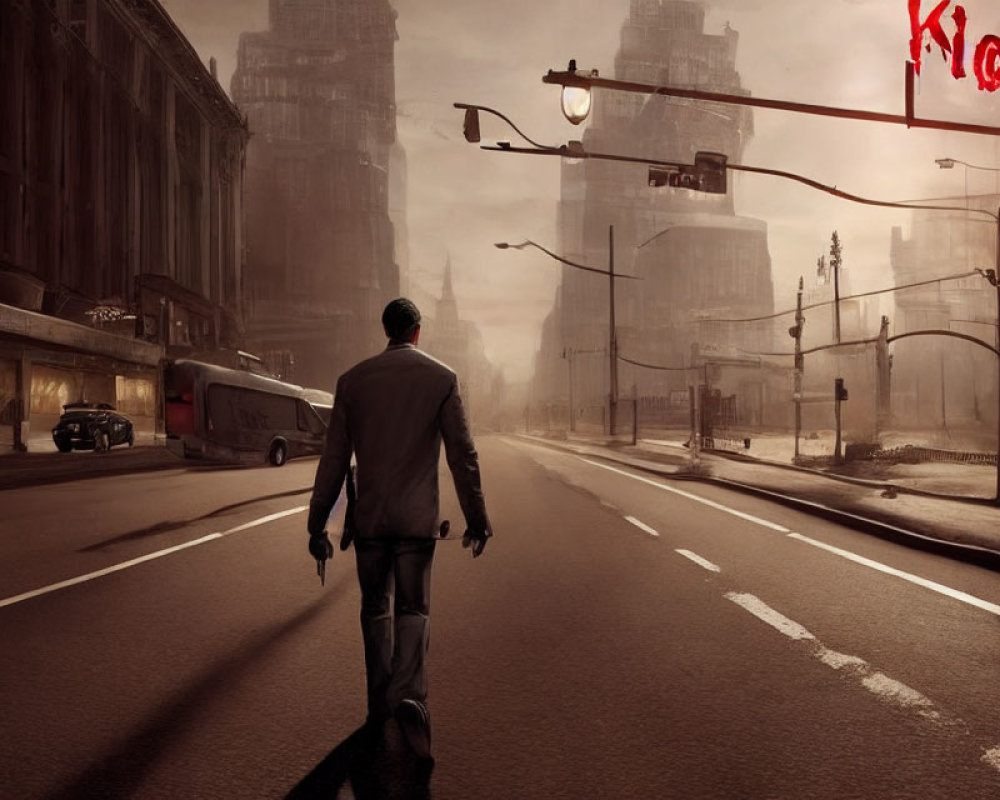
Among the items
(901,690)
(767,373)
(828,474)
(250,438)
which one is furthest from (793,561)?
(767,373)

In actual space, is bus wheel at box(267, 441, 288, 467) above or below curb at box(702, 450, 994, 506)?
above

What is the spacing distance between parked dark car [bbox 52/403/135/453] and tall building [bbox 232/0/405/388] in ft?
332

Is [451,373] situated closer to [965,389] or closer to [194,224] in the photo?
[194,224]

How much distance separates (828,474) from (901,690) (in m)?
18.5

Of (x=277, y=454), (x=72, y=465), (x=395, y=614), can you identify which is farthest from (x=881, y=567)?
(x=72, y=465)

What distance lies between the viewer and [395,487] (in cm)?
403

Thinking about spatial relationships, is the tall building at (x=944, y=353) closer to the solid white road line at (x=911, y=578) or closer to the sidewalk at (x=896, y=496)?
the sidewalk at (x=896, y=496)

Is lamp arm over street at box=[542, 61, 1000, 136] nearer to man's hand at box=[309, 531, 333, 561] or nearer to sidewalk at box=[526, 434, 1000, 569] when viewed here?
sidewalk at box=[526, 434, 1000, 569]

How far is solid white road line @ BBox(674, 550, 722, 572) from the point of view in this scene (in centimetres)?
857

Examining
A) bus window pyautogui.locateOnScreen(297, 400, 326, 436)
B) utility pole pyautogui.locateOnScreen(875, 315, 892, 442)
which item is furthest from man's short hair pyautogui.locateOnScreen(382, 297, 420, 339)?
utility pole pyautogui.locateOnScreen(875, 315, 892, 442)

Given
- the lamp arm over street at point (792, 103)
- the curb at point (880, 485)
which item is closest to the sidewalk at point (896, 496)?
the curb at point (880, 485)

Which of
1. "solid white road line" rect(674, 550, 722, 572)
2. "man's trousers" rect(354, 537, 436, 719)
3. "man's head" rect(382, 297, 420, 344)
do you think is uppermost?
"man's head" rect(382, 297, 420, 344)

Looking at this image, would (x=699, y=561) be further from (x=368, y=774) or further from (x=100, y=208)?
(x=100, y=208)

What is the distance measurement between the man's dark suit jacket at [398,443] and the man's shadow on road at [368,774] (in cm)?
89
